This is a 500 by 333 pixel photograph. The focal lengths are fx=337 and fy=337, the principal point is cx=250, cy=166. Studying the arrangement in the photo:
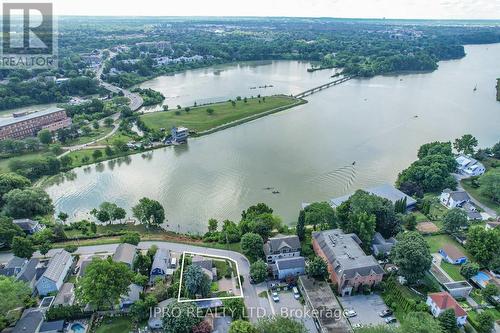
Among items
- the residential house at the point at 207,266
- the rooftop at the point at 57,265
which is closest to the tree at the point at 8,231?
the rooftop at the point at 57,265

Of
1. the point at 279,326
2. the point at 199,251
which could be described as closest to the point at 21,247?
the point at 199,251

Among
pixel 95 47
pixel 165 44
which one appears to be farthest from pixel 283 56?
pixel 95 47

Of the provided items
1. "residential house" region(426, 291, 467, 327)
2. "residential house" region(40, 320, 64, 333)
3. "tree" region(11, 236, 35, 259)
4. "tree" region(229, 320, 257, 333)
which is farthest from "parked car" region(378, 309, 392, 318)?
"tree" region(11, 236, 35, 259)

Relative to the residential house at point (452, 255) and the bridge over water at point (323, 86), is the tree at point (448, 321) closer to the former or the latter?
the residential house at point (452, 255)

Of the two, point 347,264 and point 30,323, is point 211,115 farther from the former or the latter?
point 30,323

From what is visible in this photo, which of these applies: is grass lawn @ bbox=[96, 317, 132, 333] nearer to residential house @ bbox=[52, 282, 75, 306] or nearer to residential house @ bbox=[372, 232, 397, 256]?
residential house @ bbox=[52, 282, 75, 306]
